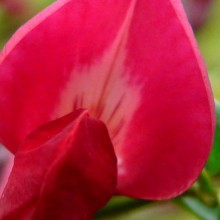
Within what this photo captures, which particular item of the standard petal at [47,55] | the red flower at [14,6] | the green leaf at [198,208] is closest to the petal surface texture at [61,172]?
the standard petal at [47,55]

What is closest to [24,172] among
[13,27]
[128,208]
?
[128,208]

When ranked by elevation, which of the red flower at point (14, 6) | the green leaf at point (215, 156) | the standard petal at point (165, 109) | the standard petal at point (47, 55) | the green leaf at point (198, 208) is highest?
the standard petal at point (47, 55)

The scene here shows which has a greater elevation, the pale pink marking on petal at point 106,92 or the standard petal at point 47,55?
the standard petal at point 47,55

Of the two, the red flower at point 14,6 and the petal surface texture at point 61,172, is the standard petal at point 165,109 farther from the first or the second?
the red flower at point 14,6

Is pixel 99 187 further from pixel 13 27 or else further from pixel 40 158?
pixel 13 27

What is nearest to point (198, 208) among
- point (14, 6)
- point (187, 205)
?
point (187, 205)

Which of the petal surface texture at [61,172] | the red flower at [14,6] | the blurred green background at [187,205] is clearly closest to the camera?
the petal surface texture at [61,172]
